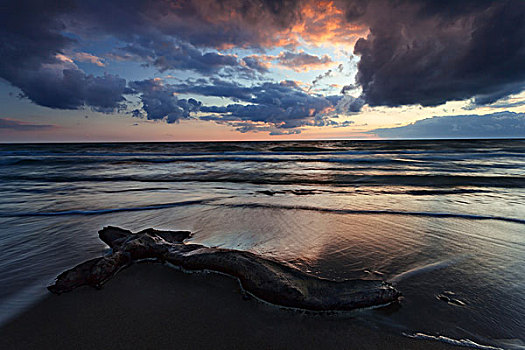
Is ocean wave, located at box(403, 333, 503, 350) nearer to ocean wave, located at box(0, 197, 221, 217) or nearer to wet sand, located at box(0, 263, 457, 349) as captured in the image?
wet sand, located at box(0, 263, 457, 349)

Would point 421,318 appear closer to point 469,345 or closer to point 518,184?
point 469,345

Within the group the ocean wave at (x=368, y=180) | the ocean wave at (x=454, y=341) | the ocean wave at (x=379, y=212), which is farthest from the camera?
the ocean wave at (x=368, y=180)

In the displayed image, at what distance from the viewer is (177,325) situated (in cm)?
169

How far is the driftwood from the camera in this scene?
1798 millimetres

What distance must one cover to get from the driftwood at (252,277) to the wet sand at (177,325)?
8 centimetres

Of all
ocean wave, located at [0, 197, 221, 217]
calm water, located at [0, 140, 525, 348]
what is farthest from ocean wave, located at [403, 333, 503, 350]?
ocean wave, located at [0, 197, 221, 217]

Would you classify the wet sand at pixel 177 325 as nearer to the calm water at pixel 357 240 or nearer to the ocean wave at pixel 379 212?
the calm water at pixel 357 240

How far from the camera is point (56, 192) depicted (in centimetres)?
700

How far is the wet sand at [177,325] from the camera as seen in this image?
5.01ft

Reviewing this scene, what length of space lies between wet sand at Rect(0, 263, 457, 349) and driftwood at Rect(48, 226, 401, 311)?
3.1 inches

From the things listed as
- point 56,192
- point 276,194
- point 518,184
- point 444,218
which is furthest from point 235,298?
point 518,184

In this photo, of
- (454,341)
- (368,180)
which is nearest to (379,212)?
(454,341)

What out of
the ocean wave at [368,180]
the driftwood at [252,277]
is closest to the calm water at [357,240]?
the driftwood at [252,277]

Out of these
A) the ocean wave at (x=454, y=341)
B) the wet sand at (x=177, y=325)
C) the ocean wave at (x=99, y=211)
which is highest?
the ocean wave at (x=454, y=341)
